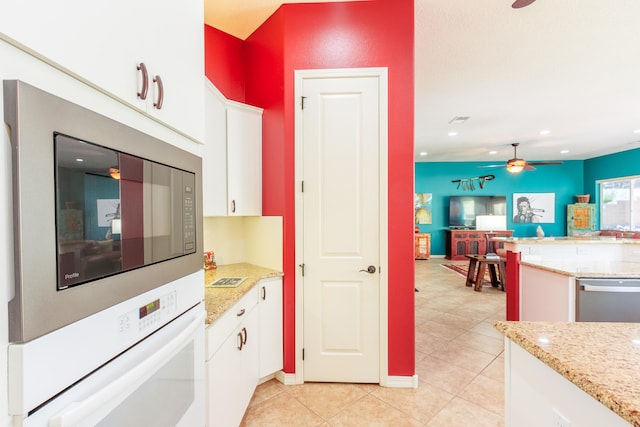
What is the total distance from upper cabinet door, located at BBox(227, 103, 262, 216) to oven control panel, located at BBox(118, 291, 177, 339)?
121 centimetres

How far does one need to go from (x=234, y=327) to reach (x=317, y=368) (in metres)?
0.89

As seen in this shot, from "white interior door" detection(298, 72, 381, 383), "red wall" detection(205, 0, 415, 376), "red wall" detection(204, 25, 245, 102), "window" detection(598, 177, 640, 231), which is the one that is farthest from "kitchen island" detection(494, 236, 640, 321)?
"window" detection(598, 177, 640, 231)

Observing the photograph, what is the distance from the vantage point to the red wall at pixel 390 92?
2010 mm

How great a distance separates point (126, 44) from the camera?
2.42 feet

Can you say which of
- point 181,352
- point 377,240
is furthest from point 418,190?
point 181,352

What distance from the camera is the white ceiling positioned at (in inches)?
85.7

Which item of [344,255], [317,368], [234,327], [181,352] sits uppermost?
[344,255]

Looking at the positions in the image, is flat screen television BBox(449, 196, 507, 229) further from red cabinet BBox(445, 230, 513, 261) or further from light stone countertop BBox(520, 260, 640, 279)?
light stone countertop BBox(520, 260, 640, 279)

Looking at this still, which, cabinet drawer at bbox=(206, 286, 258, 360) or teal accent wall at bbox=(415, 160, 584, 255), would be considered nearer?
cabinet drawer at bbox=(206, 286, 258, 360)

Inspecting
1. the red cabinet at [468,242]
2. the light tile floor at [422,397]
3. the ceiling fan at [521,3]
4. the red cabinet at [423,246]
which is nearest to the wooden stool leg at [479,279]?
the light tile floor at [422,397]

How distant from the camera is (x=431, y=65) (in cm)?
299

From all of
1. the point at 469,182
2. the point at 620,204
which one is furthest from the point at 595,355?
the point at 620,204

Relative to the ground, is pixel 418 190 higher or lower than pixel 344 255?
higher

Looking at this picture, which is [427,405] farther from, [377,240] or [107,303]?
[107,303]
